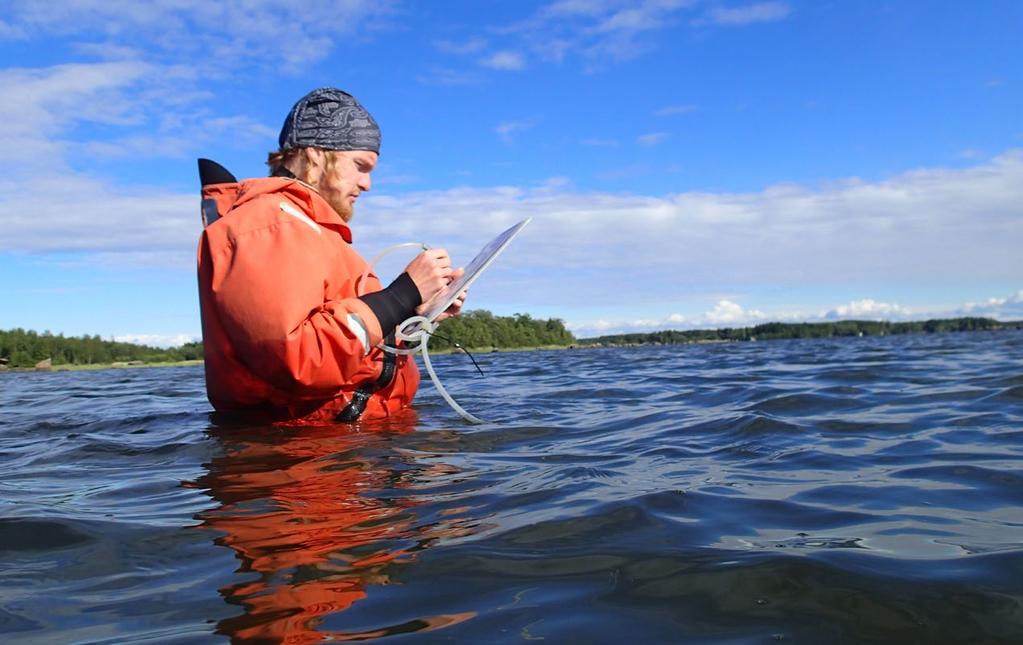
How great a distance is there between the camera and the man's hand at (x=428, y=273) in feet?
16.8

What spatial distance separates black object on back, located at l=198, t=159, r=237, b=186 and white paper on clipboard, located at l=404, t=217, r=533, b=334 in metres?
1.83

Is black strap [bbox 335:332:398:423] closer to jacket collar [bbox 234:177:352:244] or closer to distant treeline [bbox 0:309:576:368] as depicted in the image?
jacket collar [bbox 234:177:352:244]

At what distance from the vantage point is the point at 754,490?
145 inches

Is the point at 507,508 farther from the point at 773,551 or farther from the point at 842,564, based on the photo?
the point at 842,564

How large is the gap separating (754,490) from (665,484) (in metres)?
0.42

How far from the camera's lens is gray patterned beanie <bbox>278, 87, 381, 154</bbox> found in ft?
18.2

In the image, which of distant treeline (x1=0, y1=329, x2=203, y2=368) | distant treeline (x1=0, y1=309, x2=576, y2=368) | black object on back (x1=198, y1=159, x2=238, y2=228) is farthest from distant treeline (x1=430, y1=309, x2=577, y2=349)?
black object on back (x1=198, y1=159, x2=238, y2=228)

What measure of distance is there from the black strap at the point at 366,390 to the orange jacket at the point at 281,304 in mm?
108

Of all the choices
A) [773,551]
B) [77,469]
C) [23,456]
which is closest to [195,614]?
[773,551]

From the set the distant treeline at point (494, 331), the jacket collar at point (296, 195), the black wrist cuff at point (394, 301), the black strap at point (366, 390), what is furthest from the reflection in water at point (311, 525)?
the distant treeline at point (494, 331)

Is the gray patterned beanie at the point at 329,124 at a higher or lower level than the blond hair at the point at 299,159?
higher

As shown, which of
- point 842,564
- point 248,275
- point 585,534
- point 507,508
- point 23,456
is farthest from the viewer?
point 23,456

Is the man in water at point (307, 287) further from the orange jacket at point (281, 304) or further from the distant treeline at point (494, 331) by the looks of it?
the distant treeline at point (494, 331)

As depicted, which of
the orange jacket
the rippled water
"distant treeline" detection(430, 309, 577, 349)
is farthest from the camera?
"distant treeline" detection(430, 309, 577, 349)
